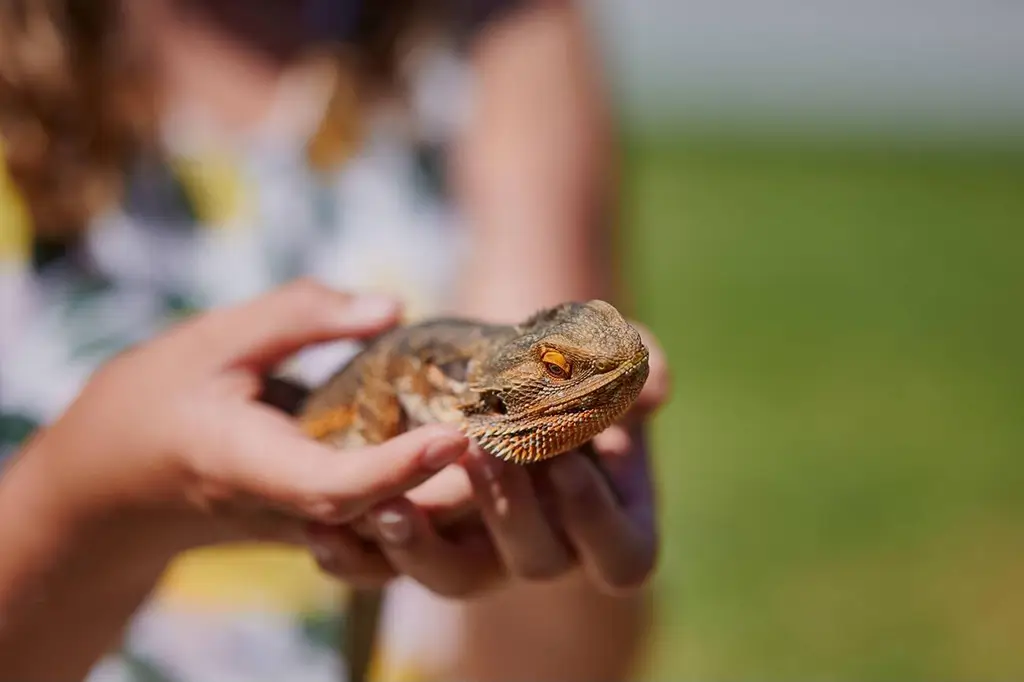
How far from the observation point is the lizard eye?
3.91 ft

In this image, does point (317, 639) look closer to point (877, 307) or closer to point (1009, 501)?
point (1009, 501)

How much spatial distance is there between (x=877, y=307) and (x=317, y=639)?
642 cm

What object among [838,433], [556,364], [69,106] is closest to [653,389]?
[556,364]

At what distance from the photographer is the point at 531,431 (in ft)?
4.08

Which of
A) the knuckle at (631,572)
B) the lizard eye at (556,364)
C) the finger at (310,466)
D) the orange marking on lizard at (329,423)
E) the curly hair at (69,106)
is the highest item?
the curly hair at (69,106)

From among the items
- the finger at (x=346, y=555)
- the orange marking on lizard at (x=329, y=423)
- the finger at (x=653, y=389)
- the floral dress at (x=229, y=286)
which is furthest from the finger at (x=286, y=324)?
the floral dress at (x=229, y=286)

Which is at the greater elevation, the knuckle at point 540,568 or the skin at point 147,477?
the skin at point 147,477

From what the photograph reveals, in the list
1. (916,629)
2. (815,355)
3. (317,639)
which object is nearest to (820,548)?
(916,629)

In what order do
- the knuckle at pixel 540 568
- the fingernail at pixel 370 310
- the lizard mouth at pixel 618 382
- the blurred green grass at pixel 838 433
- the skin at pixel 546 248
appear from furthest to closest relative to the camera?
1. the blurred green grass at pixel 838 433
2. the skin at pixel 546 248
3. the fingernail at pixel 370 310
4. the knuckle at pixel 540 568
5. the lizard mouth at pixel 618 382

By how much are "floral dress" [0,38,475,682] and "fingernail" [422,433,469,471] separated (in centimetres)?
95

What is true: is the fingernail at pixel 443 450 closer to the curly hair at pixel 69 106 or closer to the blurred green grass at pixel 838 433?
the blurred green grass at pixel 838 433

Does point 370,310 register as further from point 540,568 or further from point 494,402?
point 540,568

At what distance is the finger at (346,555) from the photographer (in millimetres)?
1369

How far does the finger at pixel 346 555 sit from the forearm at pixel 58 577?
0.98 ft
